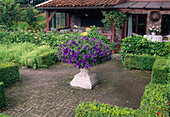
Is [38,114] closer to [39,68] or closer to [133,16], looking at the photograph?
[39,68]

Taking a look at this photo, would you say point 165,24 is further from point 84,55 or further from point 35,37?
point 84,55

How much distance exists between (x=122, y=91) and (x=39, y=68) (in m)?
4.30

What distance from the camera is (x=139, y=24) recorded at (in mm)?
14492

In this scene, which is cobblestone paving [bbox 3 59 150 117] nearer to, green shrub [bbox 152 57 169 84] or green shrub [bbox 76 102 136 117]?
green shrub [bbox 152 57 169 84]

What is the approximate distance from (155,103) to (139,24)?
11.7 metres

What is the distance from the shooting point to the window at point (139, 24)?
46.8 ft

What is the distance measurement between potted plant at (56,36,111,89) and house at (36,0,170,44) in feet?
18.9

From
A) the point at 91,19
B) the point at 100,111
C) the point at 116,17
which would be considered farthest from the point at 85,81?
the point at 91,19

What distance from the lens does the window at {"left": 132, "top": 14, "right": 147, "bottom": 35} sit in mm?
14252

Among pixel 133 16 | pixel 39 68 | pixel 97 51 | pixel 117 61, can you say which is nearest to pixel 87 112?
pixel 97 51

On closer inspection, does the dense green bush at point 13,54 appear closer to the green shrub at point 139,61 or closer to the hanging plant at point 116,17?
the green shrub at point 139,61

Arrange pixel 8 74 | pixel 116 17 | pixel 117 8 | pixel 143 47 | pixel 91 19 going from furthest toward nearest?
1. pixel 91 19
2. pixel 116 17
3. pixel 117 8
4. pixel 143 47
5. pixel 8 74

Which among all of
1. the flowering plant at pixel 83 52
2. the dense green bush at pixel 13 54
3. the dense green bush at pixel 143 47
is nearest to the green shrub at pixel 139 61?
the dense green bush at pixel 143 47

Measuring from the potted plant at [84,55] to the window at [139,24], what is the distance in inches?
350
